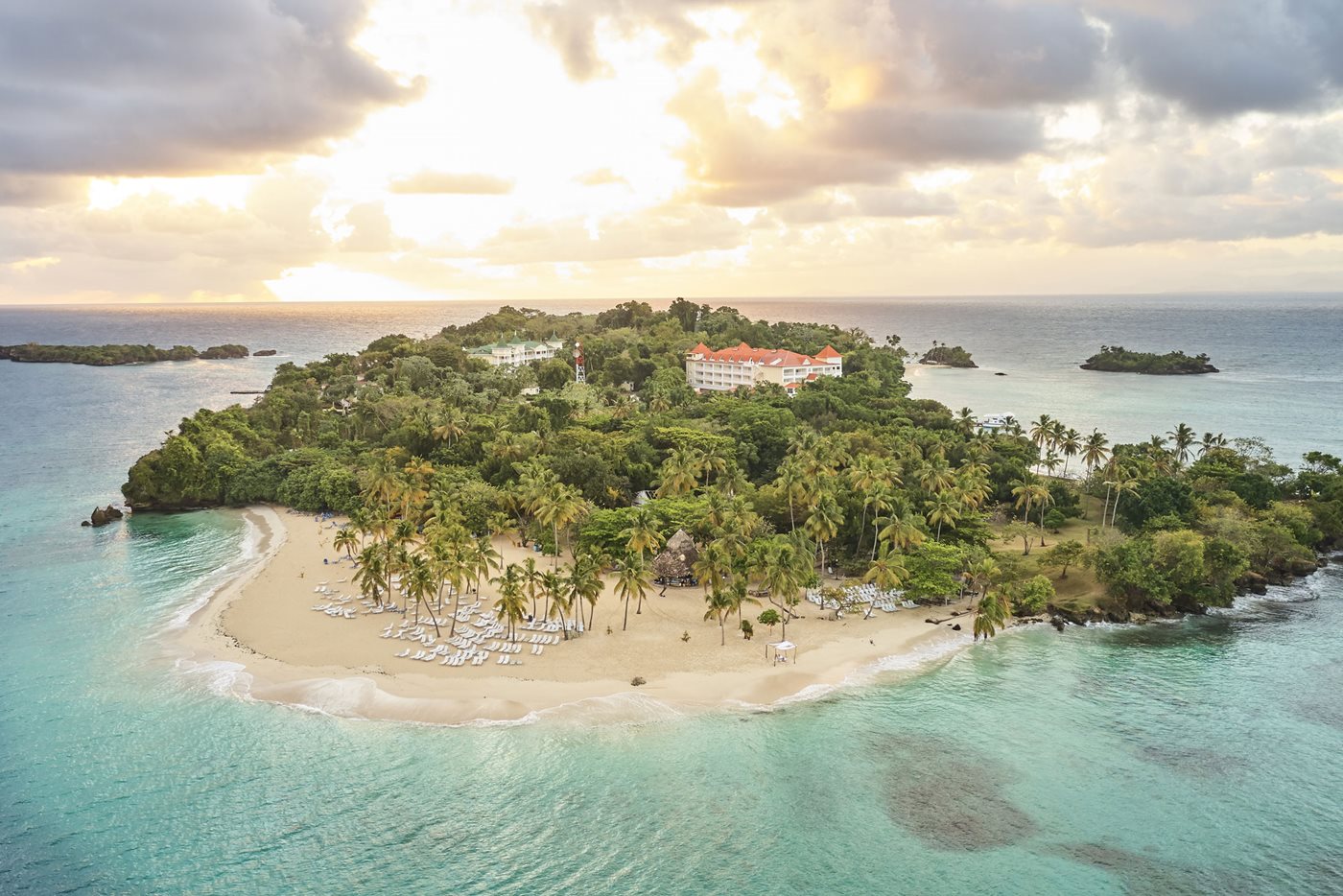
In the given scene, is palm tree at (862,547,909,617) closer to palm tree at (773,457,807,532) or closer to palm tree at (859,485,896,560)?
palm tree at (859,485,896,560)

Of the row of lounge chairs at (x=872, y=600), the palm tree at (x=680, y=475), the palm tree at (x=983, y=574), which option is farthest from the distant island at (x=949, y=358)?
the row of lounge chairs at (x=872, y=600)

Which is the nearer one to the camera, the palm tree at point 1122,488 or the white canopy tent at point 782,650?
the white canopy tent at point 782,650

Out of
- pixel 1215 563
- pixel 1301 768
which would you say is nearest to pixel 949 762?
pixel 1301 768

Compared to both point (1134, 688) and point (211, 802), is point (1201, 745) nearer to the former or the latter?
point (1134, 688)

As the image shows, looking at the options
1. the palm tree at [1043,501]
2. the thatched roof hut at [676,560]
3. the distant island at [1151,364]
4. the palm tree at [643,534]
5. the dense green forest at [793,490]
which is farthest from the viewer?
the distant island at [1151,364]

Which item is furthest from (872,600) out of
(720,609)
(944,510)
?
(720,609)

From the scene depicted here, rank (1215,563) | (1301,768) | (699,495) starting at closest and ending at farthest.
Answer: (1301,768) → (1215,563) → (699,495)

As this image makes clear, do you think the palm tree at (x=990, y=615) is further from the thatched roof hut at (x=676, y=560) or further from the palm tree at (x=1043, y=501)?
the thatched roof hut at (x=676, y=560)
